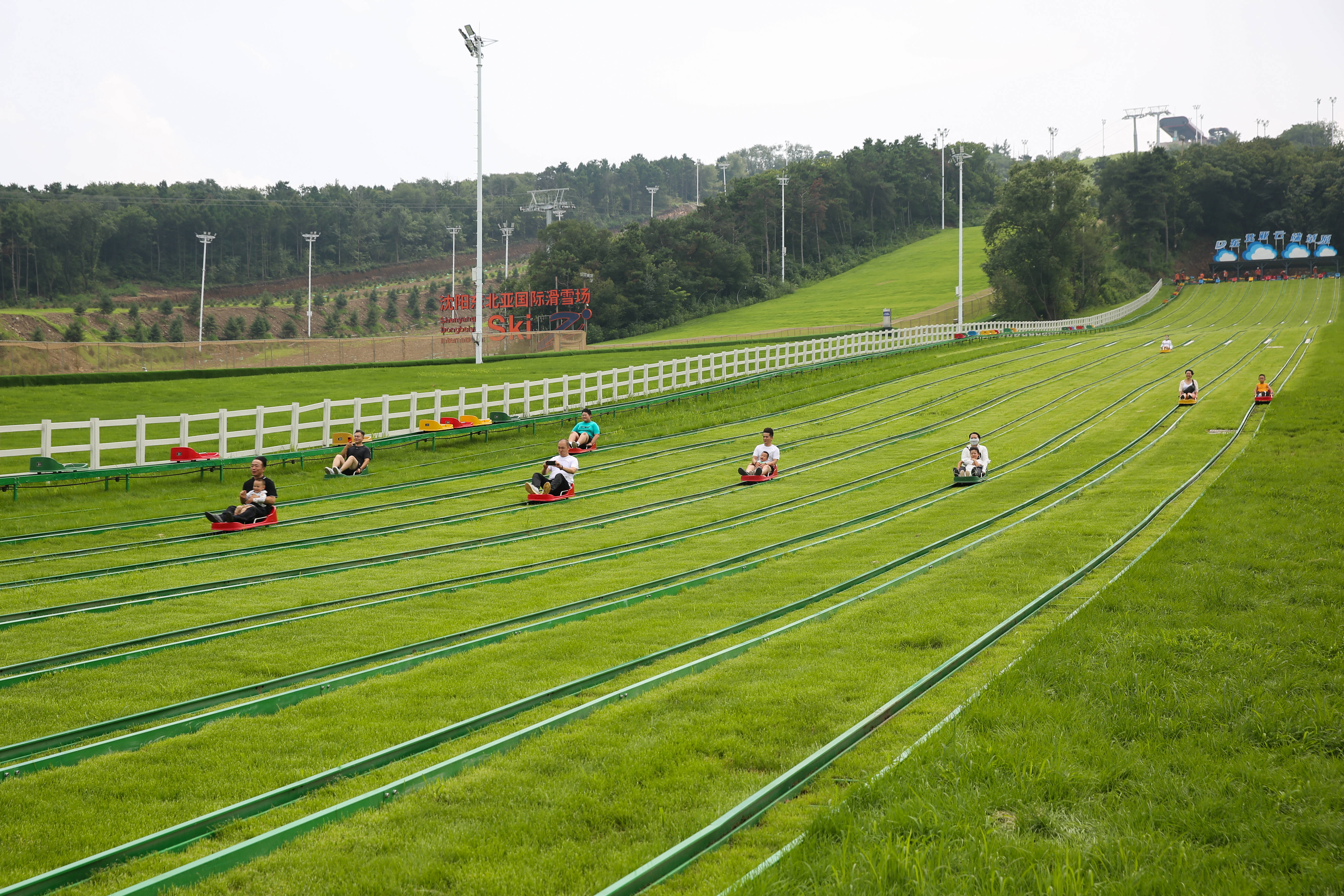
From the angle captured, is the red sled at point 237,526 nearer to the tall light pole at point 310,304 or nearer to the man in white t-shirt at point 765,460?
the man in white t-shirt at point 765,460

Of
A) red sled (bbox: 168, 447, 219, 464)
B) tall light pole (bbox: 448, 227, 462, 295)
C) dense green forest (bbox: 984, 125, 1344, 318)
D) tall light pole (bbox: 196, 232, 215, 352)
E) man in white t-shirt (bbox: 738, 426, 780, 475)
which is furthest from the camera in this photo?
tall light pole (bbox: 448, 227, 462, 295)

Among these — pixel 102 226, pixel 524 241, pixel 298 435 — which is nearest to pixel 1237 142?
pixel 524 241

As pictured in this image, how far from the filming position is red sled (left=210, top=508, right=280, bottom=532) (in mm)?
16859

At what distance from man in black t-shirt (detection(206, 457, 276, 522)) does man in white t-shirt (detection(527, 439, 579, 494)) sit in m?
4.97

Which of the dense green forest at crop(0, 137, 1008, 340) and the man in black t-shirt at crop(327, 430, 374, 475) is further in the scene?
the dense green forest at crop(0, 137, 1008, 340)

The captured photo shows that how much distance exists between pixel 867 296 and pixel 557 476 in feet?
301

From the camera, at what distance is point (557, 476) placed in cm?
2012

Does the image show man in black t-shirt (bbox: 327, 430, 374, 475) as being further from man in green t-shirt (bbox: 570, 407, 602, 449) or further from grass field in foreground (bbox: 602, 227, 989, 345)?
grass field in foreground (bbox: 602, 227, 989, 345)

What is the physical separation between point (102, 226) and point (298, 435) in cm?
11923

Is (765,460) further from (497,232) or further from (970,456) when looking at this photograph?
(497,232)

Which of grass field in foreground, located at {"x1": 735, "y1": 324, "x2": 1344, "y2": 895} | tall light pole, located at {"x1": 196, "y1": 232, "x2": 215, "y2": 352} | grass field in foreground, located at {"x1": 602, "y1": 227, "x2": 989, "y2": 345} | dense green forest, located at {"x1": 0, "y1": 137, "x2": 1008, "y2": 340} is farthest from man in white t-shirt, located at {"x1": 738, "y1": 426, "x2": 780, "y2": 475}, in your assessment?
dense green forest, located at {"x1": 0, "y1": 137, "x2": 1008, "y2": 340}

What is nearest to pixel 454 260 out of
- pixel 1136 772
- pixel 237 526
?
pixel 237 526

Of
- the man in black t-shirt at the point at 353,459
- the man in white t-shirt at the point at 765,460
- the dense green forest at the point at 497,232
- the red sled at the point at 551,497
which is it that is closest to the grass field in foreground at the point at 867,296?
the dense green forest at the point at 497,232

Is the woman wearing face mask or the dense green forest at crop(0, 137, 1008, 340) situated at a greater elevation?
the dense green forest at crop(0, 137, 1008, 340)
